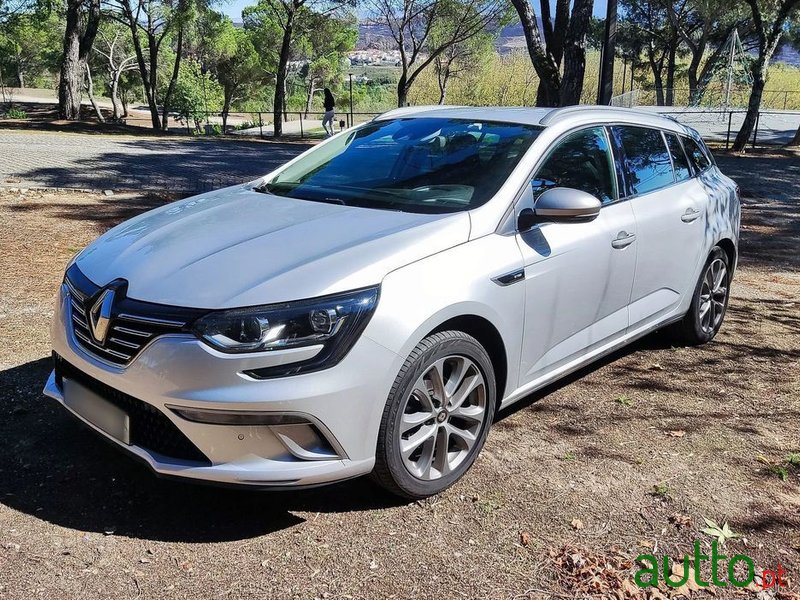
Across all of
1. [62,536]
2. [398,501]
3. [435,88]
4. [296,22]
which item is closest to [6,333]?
[62,536]

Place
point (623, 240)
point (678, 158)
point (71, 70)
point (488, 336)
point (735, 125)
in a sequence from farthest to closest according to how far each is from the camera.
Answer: point (735, 125), point (71, 70), point (678, 158), point (623, 240), point (488, 336)

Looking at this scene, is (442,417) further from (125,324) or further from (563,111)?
(563,111)

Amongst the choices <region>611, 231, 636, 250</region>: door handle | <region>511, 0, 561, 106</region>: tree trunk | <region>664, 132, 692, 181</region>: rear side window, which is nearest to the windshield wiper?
<region>611, 231, 636, 250</region>: door handle

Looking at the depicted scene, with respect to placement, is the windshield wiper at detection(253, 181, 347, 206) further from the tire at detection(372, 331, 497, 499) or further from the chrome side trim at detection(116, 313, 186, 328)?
the chrome side trim at detection(116, 313, 186, 328)

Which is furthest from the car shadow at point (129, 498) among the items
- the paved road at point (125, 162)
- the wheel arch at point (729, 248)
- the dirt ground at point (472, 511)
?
the paved road at point (125, 162)

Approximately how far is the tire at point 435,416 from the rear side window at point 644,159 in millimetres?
1776

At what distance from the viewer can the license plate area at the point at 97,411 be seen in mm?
2912

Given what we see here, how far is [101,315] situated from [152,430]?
0.50 m

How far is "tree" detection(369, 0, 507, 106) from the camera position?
115 feet

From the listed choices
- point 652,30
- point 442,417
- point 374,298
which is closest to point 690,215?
point 442,417

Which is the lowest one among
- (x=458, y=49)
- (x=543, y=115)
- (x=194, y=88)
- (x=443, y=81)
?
(x=543, y=115)

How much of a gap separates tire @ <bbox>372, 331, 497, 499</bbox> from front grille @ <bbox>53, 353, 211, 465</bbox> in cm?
73

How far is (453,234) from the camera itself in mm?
3266

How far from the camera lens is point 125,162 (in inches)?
566
